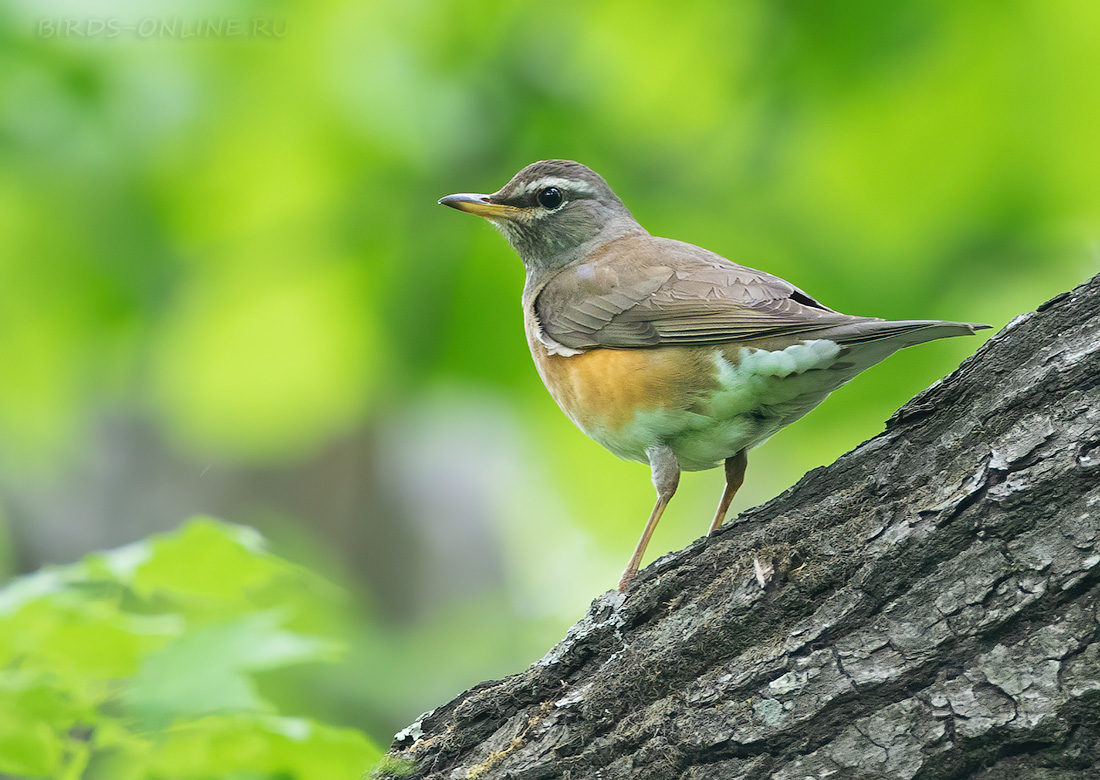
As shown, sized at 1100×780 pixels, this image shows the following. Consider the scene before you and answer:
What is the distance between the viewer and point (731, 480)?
12.5 feet

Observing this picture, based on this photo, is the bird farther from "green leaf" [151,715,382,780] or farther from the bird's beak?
"green leaf" [151,715,382,780]

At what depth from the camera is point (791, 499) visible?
2.61 meters

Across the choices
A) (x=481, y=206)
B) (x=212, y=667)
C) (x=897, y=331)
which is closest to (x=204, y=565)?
(x=212, y=667)

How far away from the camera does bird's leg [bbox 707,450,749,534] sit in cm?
375

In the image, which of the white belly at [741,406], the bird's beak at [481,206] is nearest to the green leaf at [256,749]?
the white belly at [741,406]

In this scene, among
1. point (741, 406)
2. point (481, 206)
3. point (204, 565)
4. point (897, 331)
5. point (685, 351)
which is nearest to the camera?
point (204, 565)

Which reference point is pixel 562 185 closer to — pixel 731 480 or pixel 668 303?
pixel 668 303

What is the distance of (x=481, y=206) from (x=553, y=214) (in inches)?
17.1

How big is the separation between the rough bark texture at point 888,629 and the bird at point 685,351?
379mm

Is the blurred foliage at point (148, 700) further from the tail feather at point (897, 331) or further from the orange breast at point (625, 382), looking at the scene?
the tail feather at point (897, 331)

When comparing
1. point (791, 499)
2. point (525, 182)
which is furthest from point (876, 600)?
point (525, 182)

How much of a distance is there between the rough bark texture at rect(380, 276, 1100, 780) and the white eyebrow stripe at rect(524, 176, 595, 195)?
8.88 ft

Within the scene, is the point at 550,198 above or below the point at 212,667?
above

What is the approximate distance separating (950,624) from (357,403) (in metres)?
5.56
